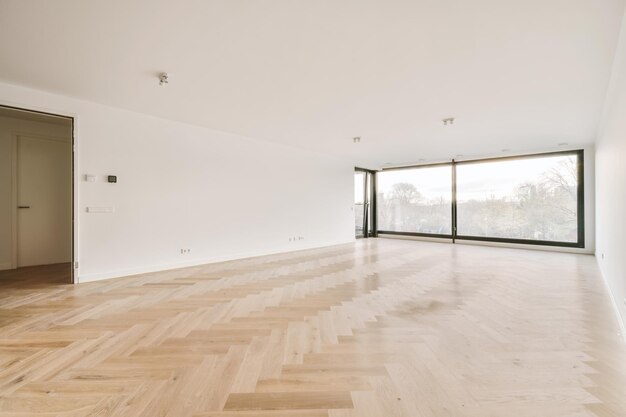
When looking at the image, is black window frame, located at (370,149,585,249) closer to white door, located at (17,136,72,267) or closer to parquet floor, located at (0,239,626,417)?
parquet floor, located at (0,239,626,417)

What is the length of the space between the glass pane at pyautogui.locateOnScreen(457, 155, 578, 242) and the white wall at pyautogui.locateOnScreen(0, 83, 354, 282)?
455 centimetres

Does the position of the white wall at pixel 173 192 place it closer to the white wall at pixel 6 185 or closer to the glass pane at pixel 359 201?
the white wall at pixel 6 185

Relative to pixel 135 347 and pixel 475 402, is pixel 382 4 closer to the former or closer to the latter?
pixel 475 402

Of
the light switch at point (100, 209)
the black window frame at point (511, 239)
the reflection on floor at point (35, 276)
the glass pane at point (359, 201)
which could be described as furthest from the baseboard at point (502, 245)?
the reflection on floor at point (35, 276)

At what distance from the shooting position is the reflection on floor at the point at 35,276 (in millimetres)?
3750

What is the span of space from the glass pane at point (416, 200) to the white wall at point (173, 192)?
356 centimetres

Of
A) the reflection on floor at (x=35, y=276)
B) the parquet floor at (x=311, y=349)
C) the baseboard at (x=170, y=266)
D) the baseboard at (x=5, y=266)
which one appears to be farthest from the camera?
the baseboard at (x=5, y=266)

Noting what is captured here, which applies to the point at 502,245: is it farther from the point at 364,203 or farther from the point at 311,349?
the point at 311,349

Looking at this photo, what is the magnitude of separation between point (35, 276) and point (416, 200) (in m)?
8.87

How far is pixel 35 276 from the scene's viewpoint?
165 inches

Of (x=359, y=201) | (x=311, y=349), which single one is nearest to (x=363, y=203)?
(x=359, y=201)

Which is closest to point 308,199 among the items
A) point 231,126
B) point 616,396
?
point 231,126

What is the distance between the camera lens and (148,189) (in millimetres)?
4469

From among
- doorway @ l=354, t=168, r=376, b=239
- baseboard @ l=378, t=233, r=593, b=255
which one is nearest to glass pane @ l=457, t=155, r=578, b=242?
baseboard @ l=378, t=233, r=593, b=255
